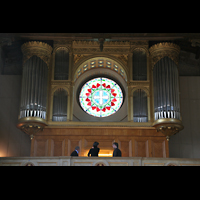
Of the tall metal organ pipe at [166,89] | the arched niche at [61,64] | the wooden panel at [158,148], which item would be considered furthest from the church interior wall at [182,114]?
the arched niche at [61,64]

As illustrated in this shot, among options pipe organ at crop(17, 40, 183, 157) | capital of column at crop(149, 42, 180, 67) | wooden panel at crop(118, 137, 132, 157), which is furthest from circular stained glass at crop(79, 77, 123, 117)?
capital of column at crop(149, 42, 180, 67)

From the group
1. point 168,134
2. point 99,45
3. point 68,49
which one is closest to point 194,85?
point 168,134

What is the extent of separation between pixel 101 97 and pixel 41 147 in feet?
10.3

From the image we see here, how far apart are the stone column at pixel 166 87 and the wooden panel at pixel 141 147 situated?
27.1 inches

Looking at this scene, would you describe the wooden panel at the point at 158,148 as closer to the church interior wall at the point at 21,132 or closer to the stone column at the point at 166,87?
the stone column at the point at 166,87

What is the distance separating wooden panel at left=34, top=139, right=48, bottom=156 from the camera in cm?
1490

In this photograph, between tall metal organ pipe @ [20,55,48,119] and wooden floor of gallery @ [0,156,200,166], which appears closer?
wooden floor of gallery @ [0,156,200,166]

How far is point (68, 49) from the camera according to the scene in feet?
53.1

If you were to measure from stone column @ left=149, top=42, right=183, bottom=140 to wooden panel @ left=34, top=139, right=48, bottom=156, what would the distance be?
3709 millimetres

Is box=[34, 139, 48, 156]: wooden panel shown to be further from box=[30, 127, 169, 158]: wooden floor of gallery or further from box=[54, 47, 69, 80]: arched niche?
box=[54, 47, 69, 80]: arched niche

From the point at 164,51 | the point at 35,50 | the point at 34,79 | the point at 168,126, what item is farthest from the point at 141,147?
the point at 35,50

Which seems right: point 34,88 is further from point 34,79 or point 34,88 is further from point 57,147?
point 57,147

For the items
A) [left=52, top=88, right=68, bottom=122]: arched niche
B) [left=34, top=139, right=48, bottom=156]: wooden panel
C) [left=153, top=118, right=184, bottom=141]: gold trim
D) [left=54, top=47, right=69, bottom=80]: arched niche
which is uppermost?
[left=54, top=47, right=69, bottom=80]: arched niche
